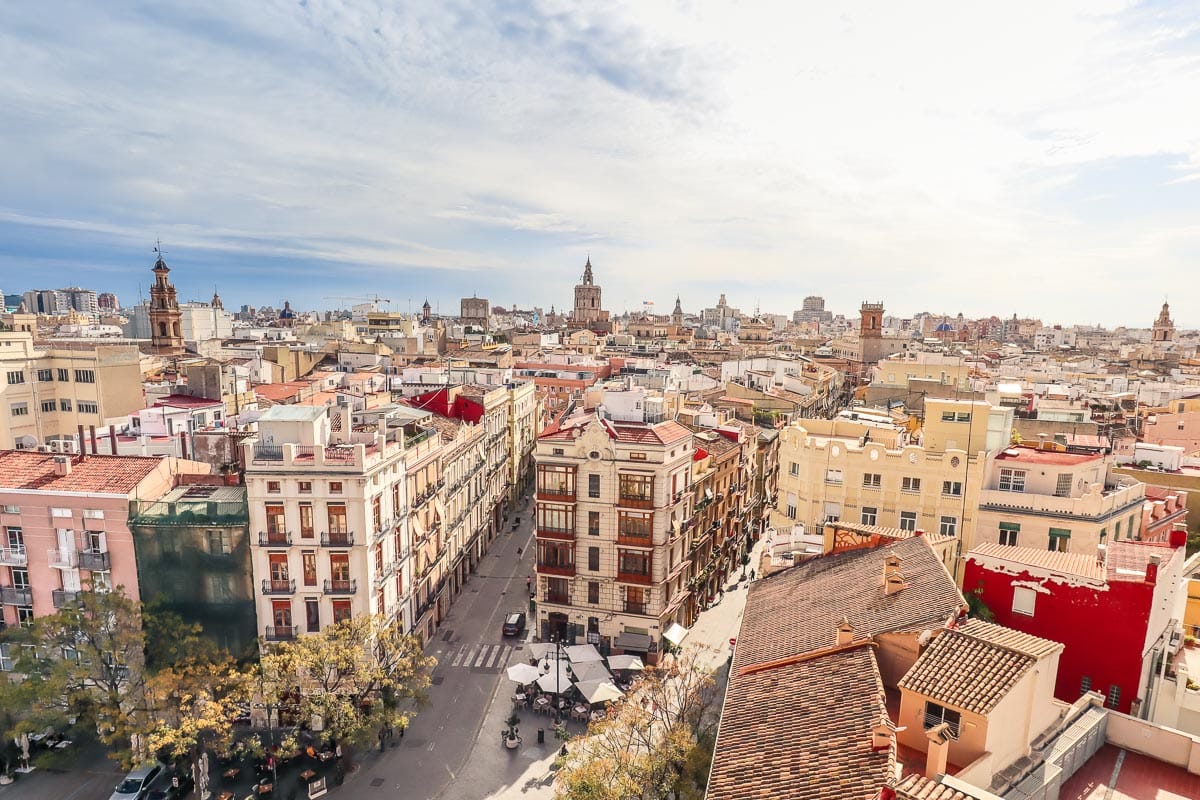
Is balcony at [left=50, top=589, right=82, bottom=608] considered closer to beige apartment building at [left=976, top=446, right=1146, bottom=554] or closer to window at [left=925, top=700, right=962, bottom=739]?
window at [left=925, top=700, right=962, bottom=739]

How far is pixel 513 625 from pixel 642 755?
84.9 feet

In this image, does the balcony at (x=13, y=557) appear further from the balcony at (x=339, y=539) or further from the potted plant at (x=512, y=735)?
the potted plant at (x=512, y=735)

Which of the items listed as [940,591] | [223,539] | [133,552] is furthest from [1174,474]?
[133,552]

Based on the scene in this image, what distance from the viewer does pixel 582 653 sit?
4566 centimetres

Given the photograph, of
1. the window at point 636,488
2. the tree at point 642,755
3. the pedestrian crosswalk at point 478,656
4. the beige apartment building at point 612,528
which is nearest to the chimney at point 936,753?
the tree at point 642,755

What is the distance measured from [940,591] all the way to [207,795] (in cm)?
3651

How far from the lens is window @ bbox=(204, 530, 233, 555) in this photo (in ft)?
127

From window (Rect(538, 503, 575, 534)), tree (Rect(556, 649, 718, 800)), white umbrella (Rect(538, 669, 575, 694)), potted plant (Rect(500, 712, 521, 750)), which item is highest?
window (Rect(538, 503, 575, 534))

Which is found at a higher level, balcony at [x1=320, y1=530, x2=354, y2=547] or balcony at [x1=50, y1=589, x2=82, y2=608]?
balcony at [x1=320, y1=530, x2=354, y2=547]

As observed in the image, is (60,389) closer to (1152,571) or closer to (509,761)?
(509,761)

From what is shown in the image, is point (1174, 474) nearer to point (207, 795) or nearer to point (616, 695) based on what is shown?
point (616, 695)

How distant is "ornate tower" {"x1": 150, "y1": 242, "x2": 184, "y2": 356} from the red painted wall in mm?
121162

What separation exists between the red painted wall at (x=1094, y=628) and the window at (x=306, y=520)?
113 ft

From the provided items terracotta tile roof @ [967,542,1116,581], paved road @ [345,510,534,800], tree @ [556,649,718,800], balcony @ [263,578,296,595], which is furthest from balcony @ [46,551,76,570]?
terracotta tile roof @ [967,542,1116,581]
